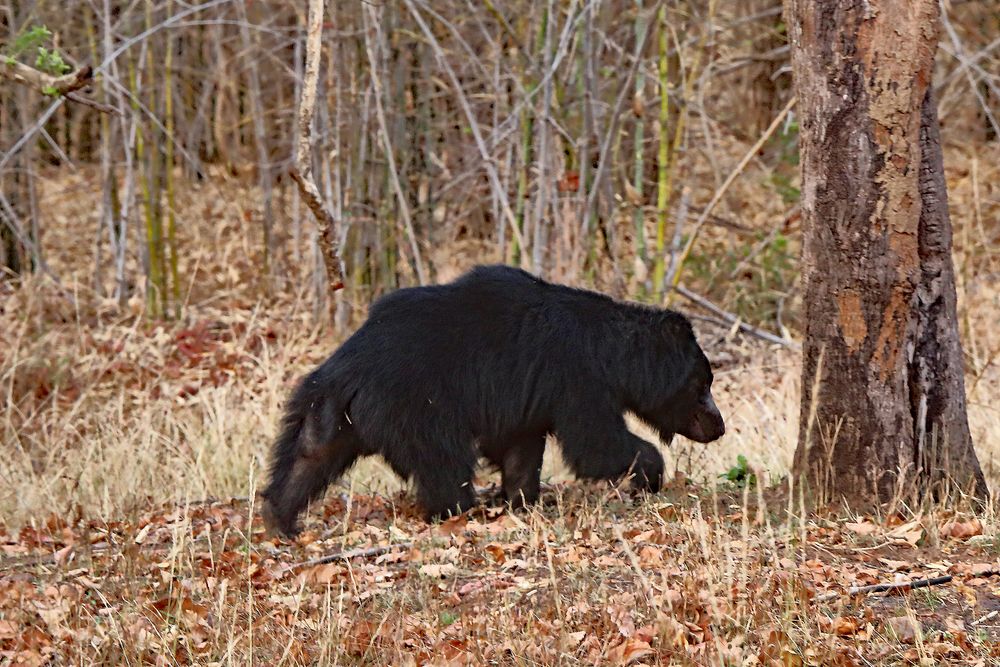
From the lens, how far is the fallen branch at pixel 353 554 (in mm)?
5191

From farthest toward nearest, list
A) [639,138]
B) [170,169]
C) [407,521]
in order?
[170,169] → [639,138] → [407,521]

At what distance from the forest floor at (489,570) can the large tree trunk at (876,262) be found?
267 mm

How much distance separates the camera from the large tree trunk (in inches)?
192

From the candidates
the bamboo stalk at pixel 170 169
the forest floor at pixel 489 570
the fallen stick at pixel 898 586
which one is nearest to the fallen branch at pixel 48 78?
the forest floor at pixel 489 570

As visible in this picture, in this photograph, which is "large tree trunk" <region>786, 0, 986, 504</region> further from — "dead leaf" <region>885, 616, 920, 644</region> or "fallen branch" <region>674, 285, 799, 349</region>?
"fallen branch" <region>674, 285, 799, 349</region>

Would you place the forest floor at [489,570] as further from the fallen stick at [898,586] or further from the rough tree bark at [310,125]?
the rough tree bark at [310,125]

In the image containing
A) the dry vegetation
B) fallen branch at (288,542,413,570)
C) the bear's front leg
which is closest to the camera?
the dry vegetation

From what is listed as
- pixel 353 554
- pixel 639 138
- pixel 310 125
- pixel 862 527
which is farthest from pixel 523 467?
pixel 639 138

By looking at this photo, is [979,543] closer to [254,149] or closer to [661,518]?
[661,518]

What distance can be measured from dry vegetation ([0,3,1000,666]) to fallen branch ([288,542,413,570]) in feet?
0.07

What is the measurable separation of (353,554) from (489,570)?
614 mm

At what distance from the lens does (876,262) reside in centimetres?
495

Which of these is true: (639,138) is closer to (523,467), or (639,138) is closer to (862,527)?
(523,467)

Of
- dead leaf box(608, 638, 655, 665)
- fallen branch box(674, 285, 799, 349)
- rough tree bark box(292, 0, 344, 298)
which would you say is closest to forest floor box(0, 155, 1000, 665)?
dead leaf box(608, 638, 655, 665)
